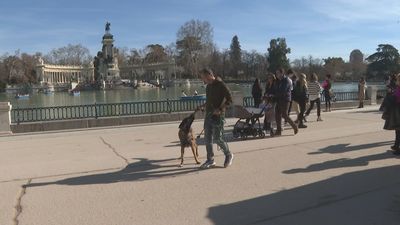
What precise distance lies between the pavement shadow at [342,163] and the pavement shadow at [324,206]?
86cm

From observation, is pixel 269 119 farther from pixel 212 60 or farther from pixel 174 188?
pixel 212 60

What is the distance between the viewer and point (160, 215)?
6258mm

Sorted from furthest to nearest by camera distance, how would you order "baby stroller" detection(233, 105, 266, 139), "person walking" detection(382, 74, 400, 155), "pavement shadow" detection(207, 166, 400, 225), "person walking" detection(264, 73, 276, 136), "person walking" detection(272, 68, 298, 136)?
"person walking" detection(264, 73, 276, 136)
"person walking" detection(272, 68, 298, 136)
"baby stroller" detection(233, 105, 266, 139)
"person walking" detection(382, 74, 400, 155)
"pavement shadow" detection(207, 166, 400, 225)

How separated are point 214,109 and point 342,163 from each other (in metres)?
2.62

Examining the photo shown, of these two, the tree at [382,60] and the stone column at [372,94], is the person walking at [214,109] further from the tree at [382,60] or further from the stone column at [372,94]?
the tree at [382,60]

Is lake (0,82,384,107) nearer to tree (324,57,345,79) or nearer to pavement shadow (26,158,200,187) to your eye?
pavement shadow (26,158,200,187)

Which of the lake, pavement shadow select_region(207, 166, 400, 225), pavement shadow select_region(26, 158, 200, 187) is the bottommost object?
the lake

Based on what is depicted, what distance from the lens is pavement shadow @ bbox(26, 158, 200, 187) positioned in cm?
831

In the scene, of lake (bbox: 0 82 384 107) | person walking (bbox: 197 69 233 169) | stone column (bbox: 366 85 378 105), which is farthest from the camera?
lake (bbox: 0 82 384 107)

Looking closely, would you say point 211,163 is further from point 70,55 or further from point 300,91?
point 70,55

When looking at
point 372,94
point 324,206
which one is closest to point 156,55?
point 372,94

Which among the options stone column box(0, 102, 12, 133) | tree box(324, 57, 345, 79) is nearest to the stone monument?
tree box(324, 57, 345, 79)

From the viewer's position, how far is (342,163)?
9.26 metres

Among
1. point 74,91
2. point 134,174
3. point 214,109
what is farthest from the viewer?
point 74,91
